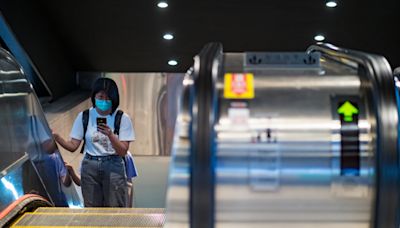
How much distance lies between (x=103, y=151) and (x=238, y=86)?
3.54 m

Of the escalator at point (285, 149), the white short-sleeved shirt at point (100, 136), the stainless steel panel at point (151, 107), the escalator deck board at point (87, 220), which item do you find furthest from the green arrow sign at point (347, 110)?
the stainless steel panel at point (151, 107)

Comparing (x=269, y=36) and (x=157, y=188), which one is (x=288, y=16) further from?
(x=157, y=188)

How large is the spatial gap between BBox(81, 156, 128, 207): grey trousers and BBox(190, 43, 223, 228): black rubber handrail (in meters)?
3.60

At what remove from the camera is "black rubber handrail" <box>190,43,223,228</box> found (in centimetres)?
221

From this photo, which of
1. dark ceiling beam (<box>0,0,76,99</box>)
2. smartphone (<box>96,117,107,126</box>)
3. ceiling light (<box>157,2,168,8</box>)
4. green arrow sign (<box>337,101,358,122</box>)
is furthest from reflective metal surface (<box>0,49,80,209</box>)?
ceiling light (<box>157,2,168,8</box>)

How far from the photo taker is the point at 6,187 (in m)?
4.49

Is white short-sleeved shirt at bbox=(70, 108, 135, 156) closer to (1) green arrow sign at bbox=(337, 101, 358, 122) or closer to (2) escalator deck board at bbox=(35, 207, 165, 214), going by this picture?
(2) escalator deck board at bbox=(35, 207, 165, 214)

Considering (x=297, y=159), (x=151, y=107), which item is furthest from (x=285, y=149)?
(x=151, y=107)

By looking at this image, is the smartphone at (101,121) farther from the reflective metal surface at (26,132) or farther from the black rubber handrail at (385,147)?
the black rubber handrail at (385,147)

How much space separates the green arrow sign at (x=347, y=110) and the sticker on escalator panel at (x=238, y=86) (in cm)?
33

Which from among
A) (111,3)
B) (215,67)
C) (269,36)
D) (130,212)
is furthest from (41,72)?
(215,67)

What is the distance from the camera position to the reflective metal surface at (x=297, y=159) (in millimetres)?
2303

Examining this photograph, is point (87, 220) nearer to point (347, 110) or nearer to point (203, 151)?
point (203, 151)

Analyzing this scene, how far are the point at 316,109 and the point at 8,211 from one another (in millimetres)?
2679
